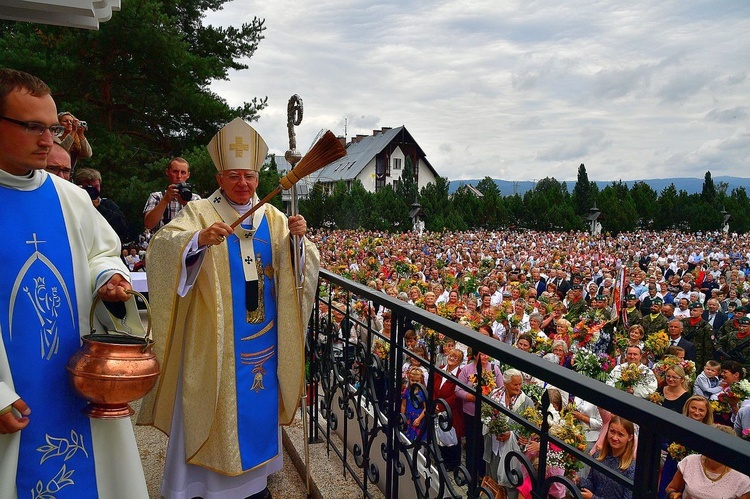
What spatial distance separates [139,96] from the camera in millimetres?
13531

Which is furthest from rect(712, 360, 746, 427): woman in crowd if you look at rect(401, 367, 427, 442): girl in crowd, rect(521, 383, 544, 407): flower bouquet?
rect(401, 367, 427, 442): girl in crowd

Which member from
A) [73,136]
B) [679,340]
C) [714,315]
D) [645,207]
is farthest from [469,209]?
[73,136]

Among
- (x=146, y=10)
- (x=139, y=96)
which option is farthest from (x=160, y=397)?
(x=139, y=96)

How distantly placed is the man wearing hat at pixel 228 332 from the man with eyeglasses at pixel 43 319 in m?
0.72

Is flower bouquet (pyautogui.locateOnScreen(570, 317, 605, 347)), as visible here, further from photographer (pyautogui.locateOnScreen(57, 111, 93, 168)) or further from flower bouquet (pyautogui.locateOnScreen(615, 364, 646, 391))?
photographer (pyautogui.locateOnScreen(57, 111, 93, 168))

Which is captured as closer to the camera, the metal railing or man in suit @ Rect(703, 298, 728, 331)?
the metal railing

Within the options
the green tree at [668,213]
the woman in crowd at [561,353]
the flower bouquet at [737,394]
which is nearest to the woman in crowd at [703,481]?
the flower bouquet at [737,394]

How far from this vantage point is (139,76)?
13.2 m

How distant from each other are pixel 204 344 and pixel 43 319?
1.05 meters

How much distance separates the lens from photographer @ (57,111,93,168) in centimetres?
303

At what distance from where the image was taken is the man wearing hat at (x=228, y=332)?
289 cm

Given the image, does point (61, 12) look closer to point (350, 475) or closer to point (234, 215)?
point (234, 215)

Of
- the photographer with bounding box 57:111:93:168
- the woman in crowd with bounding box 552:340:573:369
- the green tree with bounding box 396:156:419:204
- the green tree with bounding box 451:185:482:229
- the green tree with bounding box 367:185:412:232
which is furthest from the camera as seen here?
the green tree with bounding box 396:156:419:204

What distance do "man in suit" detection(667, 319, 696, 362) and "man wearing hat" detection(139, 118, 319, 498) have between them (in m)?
9.28
